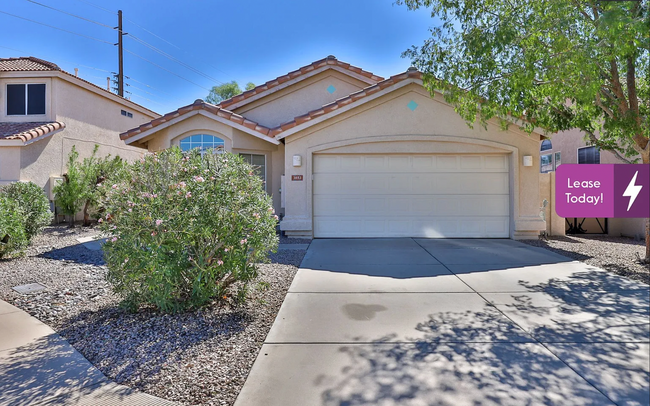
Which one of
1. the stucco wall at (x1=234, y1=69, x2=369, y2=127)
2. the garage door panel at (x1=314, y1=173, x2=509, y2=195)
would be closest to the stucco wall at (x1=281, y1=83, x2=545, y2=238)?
the garage door panel at (x1=314, y1=173, x2=509, y2=195)

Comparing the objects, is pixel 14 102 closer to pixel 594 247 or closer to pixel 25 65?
pixel 25 65

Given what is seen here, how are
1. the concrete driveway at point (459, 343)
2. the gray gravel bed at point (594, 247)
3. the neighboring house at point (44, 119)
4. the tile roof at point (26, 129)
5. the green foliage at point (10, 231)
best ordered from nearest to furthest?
the concrete driveway at point (459, 343) < the gray gravel bed at point (594, 247) < the green foliage at point (10, 231) < the tile roof at point (26, 129) < the neighboring house at point (44, 119)

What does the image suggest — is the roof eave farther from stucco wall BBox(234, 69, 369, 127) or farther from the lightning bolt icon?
the lightning bolt icon

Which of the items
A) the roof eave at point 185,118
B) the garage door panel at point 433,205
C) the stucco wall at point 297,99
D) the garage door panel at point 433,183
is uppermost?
the stucco wall at point 297,99

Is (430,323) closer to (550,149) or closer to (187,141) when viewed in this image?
(187,141)

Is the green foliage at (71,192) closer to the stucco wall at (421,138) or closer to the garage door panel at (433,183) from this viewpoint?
the stucco wall at (421,138)

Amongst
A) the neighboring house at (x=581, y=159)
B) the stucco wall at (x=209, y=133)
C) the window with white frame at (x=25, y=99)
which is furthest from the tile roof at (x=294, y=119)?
the window with white frame at (x=25, y=99)

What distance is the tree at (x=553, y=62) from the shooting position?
2974mm

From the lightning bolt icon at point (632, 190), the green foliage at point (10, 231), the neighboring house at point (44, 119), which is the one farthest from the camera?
the neighboring house at point (44, 119)

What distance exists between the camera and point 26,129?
13367 millimetres

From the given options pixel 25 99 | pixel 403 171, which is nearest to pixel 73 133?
pixel 25 99

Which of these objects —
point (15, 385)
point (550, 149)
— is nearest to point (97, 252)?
point (15, 385)

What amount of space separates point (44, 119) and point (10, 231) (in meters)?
9.04

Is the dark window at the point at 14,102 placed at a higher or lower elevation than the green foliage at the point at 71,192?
higher
